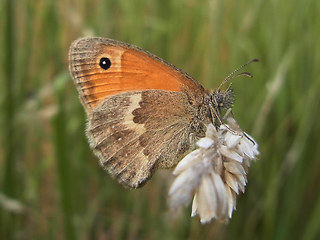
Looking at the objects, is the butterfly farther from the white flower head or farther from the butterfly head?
the white flower head

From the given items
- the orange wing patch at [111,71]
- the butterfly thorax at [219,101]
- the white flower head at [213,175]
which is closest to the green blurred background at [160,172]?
the orange wing patch at [111,71]

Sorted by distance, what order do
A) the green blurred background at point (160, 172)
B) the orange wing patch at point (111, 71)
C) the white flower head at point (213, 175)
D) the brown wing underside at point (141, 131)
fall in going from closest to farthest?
the white flower head at point (213, 175) < the brown wing underside at point (141, 131) < the orange wing patch at point (111, 71) < the green blurred background at point (160, 172)

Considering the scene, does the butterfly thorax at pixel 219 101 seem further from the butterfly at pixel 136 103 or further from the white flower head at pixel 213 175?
the white flower head at pixel 213 175

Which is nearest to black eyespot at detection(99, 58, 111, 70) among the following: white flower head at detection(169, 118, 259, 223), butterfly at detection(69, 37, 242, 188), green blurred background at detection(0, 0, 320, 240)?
butterfly at detection(69, 37, 242, 188)

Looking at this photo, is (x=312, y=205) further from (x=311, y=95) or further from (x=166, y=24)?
(x=166, y=24)

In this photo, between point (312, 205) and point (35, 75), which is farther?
point (35, 75)

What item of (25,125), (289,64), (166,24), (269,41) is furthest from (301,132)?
(25,125)
